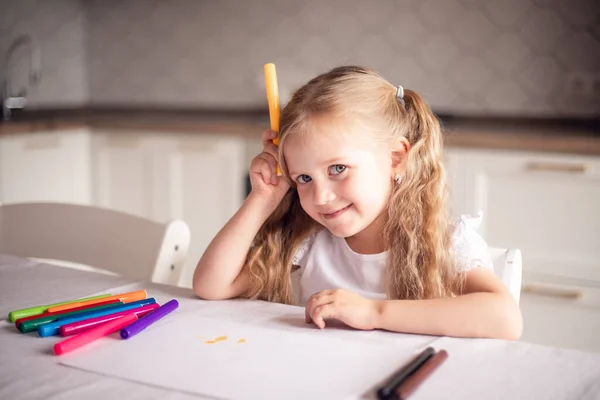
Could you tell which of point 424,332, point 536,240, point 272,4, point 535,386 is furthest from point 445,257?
point 272,4

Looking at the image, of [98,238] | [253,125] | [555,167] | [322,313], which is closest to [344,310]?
[322,313]

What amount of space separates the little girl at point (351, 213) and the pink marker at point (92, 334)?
175 mm

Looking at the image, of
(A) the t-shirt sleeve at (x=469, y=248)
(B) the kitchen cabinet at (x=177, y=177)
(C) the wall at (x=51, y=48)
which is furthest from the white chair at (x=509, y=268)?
(C) the wall at (x=51, y=48)

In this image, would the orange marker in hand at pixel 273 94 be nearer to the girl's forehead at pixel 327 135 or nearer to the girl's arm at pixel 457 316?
the girl's forehead at pixel 327 135

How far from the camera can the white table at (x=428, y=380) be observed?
2.35 feet

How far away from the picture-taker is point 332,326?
0.92 m

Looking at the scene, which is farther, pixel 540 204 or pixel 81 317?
pixel 540 204

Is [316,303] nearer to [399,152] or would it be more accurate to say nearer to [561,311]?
[399,152]

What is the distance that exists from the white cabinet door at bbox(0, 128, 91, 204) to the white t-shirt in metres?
1.68

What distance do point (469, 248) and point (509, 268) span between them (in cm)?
7

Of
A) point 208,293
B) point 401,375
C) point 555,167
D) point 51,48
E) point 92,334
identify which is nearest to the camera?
point 401,375

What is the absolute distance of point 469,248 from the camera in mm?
1101

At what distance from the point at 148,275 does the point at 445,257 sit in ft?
1.62

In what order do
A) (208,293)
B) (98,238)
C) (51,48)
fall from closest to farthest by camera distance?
(208,293) < (98,238) < (51,48)
